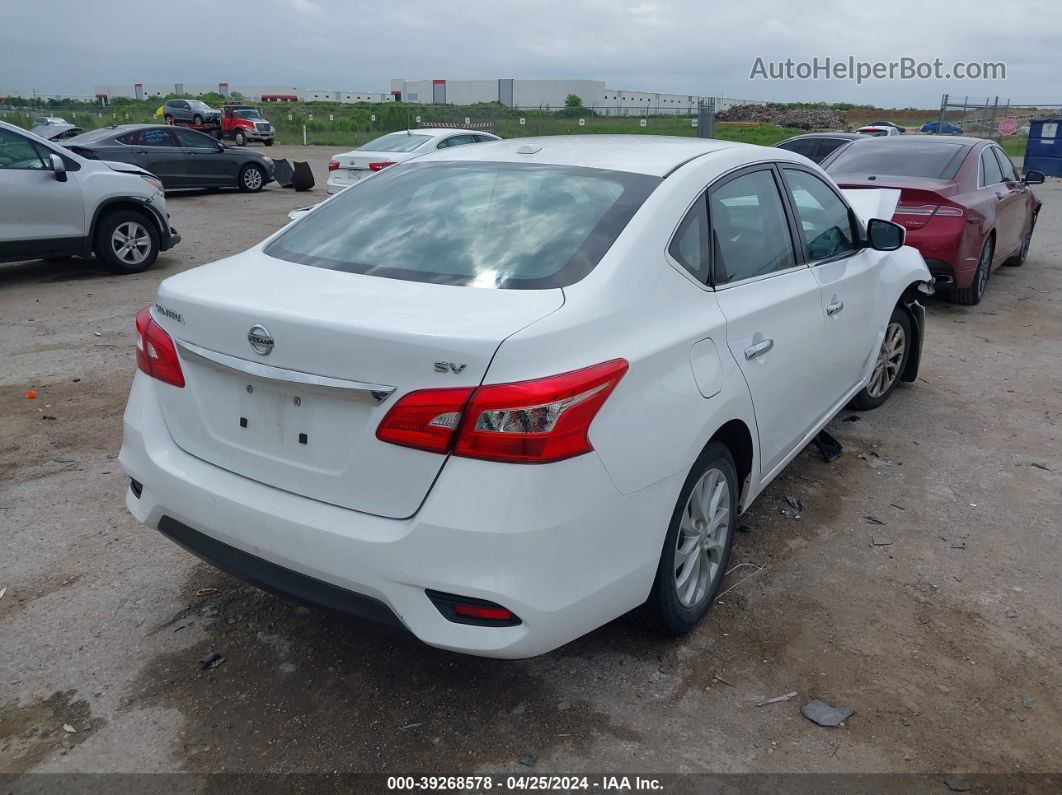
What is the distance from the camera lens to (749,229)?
3.54 metres

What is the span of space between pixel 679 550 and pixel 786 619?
68 cm

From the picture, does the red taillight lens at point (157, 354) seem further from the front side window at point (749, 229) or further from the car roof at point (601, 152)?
the front side window at point (749, 229)

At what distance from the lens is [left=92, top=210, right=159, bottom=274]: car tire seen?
955 cm

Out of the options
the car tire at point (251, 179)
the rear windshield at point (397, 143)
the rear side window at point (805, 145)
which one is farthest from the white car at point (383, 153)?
the rear side window at point (805, 145)

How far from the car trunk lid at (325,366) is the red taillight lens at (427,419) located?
2cm

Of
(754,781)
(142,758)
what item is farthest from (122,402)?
(754,781)

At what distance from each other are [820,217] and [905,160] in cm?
553

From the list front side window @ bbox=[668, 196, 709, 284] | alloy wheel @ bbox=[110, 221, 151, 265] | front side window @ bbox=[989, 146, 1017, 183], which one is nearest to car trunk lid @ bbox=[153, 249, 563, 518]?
front side window @ bbox=[668, 196, 709, 284]

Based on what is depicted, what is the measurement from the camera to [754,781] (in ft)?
8.25

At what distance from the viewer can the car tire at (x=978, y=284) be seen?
8713 millimetres

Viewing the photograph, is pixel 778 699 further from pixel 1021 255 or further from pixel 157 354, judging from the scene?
pixel 1021 255

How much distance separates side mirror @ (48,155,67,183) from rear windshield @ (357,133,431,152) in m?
6.37

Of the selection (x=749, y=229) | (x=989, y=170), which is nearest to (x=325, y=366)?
(x=749, y=229)

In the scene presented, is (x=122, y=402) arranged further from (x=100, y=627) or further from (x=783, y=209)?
(x=783, y=209)
